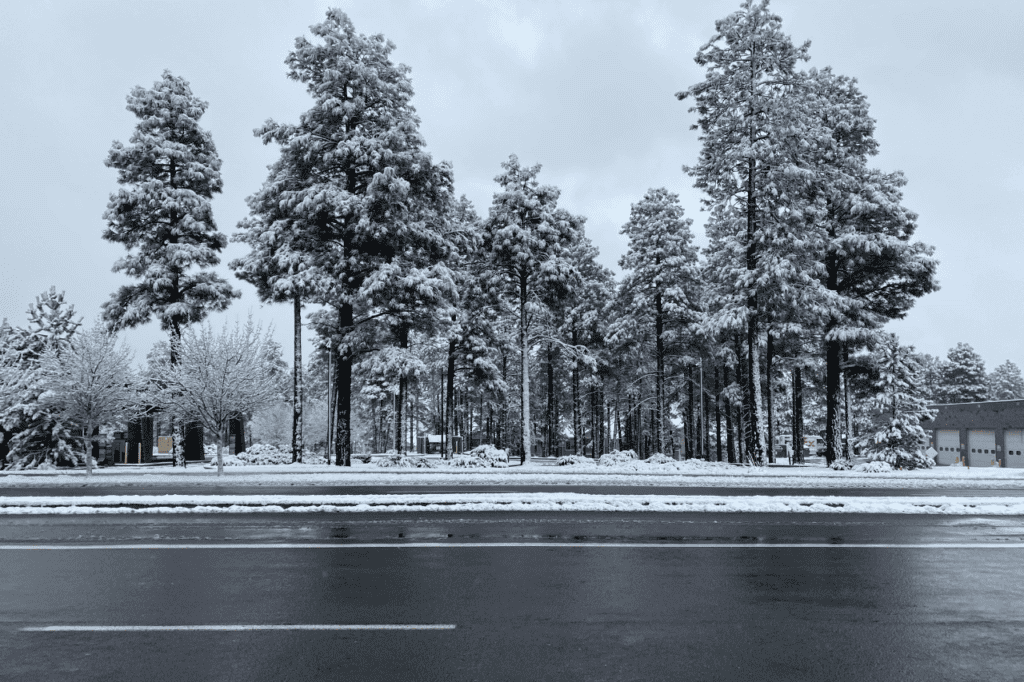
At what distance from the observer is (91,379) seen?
2561 centimetres

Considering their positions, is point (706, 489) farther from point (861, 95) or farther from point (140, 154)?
point (140, 154)

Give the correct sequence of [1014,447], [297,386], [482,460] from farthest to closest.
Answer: [1014,447] < [297,386] < [482,460]

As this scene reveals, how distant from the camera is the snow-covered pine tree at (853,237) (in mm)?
29875

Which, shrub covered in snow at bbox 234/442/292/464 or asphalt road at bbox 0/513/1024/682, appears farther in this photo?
shrub covered in snow at bbox 234/442/292/464

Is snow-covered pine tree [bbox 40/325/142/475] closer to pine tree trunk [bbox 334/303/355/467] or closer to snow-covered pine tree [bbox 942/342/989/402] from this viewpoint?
pine tree trunk [bbox 334/303/355/467]

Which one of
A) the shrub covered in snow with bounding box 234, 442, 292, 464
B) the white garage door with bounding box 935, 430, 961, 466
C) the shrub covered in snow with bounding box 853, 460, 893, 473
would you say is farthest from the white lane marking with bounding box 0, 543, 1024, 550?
the white garage door with bounding box 935, 430, 961, 466

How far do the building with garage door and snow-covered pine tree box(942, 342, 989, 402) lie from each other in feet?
139

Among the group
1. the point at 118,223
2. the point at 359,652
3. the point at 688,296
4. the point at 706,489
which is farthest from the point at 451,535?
the point at 688,296

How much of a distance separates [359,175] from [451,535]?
21991mm

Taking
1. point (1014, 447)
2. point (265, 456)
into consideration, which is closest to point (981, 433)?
point (1014, 447)

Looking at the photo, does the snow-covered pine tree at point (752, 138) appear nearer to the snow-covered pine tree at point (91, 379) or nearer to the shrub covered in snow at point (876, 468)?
the shrub covered in snow at point (876, 468)

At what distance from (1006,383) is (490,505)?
126 m

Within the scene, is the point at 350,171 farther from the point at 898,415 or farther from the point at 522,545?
the point at 898,415

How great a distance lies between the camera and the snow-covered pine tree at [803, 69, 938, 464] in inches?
1176
